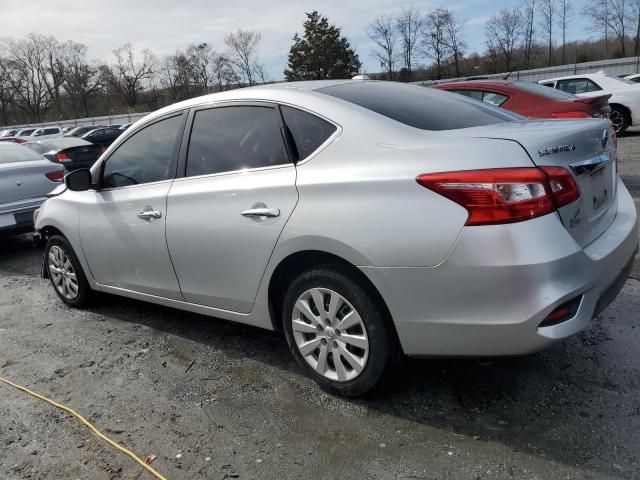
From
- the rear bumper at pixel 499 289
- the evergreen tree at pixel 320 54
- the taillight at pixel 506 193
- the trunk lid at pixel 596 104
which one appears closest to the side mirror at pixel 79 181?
the rear bumper at pixel 499 289

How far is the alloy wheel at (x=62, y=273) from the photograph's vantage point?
453cm

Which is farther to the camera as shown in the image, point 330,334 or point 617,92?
point 617,92

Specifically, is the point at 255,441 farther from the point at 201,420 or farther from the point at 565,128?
the point at 565,128

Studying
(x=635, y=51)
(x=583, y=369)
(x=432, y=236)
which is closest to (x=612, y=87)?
(x=583, y=369)

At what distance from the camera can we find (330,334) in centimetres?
276

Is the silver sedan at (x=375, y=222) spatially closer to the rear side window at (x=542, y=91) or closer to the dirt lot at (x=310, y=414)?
the dirt lot at (x=310, y=414)

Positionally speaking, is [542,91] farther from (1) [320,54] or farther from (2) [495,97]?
(1) [320,54]

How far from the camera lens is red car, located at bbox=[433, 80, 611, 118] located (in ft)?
22.4

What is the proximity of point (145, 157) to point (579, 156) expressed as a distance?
2.75 metres

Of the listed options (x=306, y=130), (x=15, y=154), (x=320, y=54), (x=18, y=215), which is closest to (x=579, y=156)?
(x=306, y=130)

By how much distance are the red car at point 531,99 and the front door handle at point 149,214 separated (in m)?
4.58

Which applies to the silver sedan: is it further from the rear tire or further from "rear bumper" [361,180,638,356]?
the rear tire

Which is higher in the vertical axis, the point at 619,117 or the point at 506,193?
the point at 506,193

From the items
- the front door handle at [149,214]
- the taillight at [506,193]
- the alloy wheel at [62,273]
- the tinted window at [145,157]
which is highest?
the tinted window at [145,157]
